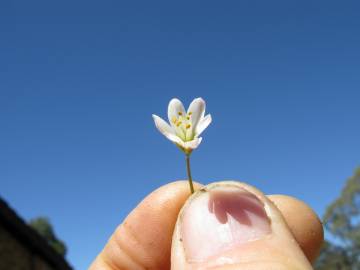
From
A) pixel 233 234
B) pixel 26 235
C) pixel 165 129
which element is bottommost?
pixel 233 234

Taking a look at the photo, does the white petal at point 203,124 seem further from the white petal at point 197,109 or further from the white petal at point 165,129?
the white petal at point 165,129

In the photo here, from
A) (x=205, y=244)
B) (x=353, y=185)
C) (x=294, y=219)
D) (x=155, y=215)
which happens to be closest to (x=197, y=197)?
(x=205, y=244)

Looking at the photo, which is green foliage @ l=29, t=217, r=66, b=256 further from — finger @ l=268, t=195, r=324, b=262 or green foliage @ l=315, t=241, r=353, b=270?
finger @ l=268, t=195, r=324, b=262

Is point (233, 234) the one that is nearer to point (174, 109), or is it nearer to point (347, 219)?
point (174, 109)

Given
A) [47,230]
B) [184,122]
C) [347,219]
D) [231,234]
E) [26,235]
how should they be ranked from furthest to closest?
[47,230], [347,219], [26,235], [184,122], [231,234]

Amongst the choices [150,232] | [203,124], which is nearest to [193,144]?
[203,124]

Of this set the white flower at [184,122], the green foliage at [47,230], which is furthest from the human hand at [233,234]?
the green foliage at [47,230]
